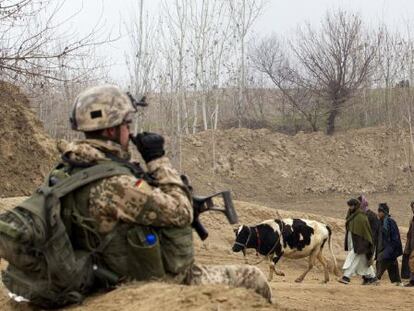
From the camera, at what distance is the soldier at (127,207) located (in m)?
4.09

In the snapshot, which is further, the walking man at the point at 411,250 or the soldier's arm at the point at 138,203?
the walking man at the point at 411,250

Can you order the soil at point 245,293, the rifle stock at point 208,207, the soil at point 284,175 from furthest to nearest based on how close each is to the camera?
the soil at point 284,175 < the rifle stock at point 208,207 < the soil at point 245,293

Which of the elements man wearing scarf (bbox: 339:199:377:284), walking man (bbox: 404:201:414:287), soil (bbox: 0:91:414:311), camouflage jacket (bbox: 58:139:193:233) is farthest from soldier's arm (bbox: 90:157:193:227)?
man wearing scarf (bbox: 339:199:377:284)

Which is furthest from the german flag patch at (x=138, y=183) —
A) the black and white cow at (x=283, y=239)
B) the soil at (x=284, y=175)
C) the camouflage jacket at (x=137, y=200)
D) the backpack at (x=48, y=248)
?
the black and white cow at (x=283, y=239)

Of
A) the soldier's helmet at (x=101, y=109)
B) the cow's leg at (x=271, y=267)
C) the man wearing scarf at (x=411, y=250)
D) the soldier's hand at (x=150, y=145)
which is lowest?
the cow's leg at (x=271, y=267)

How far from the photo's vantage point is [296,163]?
119 feet

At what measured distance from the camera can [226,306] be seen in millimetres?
3723

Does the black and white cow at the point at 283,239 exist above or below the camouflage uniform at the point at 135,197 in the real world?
below

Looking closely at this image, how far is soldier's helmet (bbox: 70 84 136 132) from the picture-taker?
169 inches

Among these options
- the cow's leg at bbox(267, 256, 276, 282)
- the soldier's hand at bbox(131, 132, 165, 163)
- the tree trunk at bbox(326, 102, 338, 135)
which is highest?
the tree trunk at bbox(326, 102, 338, 135)

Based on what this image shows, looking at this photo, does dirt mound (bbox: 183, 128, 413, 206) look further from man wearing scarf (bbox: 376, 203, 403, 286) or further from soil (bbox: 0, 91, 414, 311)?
man wearing scarf (bbox: 376, 203, 403, 286)

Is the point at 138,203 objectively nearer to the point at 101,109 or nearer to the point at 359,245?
the point at 101,109

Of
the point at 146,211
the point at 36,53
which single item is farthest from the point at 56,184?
the point at 36,53

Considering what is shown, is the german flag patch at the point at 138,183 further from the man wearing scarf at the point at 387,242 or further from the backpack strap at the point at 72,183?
the man wearing scarf at the point at 387,242
